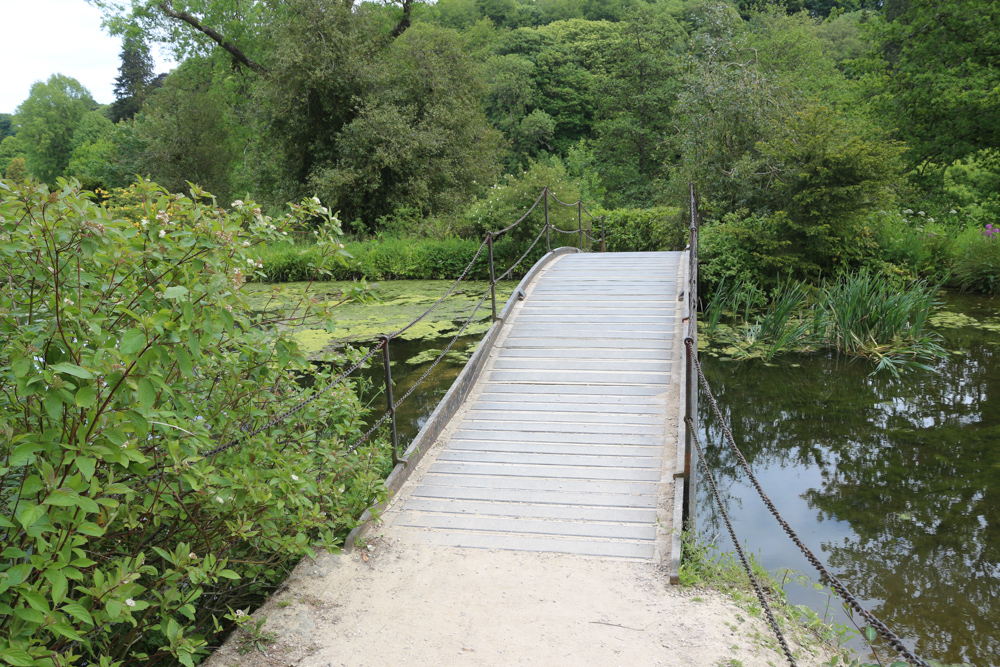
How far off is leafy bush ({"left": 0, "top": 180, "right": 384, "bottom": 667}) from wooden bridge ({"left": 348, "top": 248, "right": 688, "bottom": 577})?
1077mm

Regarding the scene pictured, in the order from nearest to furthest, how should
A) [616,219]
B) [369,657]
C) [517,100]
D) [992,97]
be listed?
[369,657]
[992,97]
[616,219]
[517,100]

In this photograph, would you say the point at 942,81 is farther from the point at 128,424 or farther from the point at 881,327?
the point at 128,424

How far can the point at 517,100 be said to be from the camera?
33.7 metres

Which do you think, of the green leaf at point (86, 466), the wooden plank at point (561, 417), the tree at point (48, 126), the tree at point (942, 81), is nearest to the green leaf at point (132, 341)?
the green leaf at point (86, 466)

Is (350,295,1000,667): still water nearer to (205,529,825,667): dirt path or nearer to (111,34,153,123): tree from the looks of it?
(205,529,825,667): dirt path

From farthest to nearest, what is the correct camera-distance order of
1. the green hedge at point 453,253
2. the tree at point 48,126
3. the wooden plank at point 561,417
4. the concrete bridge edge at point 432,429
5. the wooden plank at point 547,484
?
the tree at point 48,126 < the green hedge at point 453,253 < the wooden plank at point 561,417 < the wooden plank at point 547,484 < the concrete bridge edge at point 432,429

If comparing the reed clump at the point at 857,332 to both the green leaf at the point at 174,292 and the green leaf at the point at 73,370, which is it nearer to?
the green leaf at the point at 174,292

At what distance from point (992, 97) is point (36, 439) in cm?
1672

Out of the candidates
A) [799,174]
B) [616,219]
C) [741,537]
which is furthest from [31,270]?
[616,219]

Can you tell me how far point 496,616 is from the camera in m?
3.11

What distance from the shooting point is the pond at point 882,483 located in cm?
404

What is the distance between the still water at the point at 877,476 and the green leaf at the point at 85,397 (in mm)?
3890

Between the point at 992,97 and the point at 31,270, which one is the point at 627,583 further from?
the point at 992,97

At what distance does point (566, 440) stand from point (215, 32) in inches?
917
